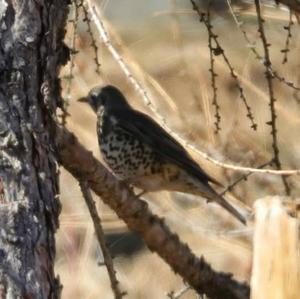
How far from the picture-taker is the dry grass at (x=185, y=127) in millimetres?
5398

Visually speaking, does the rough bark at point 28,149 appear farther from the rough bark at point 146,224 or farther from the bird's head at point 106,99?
the bird's head at point 106,99

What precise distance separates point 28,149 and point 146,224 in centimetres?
74

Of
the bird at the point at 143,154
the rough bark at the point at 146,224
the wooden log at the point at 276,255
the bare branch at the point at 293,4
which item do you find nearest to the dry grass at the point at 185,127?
the bird at the point at 143,154

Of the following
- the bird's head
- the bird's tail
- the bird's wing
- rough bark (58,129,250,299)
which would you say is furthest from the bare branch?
the bird's head

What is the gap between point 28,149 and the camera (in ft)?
9.53

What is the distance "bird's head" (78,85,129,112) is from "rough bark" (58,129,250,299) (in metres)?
1.16

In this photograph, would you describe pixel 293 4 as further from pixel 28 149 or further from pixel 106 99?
pixel 106 99

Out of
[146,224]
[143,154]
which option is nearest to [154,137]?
[143,154]

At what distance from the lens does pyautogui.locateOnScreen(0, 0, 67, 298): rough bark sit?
276 centimetres

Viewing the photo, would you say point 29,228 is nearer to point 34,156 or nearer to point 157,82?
point 34,156

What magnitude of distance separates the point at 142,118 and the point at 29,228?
6.49 ft

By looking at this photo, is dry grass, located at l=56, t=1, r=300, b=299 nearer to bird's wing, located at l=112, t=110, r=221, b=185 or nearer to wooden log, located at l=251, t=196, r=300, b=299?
bird's wing, located at l=112, t=110, r=221, b=185

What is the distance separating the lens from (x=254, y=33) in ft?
20.0

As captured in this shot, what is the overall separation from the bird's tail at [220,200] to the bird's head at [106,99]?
1.45 ft
